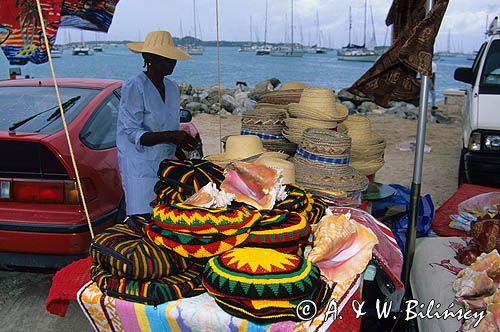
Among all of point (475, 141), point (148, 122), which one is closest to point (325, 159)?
point (148, 122)

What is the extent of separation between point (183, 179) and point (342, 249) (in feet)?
2.66

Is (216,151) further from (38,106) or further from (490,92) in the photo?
(38,106)

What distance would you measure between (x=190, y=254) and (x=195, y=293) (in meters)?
0.15

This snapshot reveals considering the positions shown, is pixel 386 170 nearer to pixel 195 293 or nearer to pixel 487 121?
pixel 487 121

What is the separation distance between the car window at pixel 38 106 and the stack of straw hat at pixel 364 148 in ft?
7.21

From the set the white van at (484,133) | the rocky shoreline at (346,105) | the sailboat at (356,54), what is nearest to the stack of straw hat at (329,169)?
the white van at (484,133)

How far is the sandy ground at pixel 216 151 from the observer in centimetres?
318

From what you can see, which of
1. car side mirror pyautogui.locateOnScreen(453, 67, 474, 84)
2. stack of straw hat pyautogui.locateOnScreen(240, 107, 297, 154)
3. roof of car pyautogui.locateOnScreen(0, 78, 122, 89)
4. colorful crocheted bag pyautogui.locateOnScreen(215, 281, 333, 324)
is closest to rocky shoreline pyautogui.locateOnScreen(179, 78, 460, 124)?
car side mirror pyautogui.locateOnScreen(453, 67, 474, 84)

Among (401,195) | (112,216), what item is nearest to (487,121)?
(401,195)

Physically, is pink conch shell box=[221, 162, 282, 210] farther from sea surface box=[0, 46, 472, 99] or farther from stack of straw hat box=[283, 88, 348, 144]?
sea surface box=[0, 46, 472, 99]

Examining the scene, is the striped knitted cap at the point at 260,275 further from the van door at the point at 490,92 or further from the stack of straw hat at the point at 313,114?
the van door at the point at 490,92

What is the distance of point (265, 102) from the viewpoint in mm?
4215

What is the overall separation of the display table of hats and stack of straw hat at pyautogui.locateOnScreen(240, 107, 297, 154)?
170cm

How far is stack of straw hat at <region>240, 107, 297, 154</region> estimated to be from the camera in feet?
11.9
